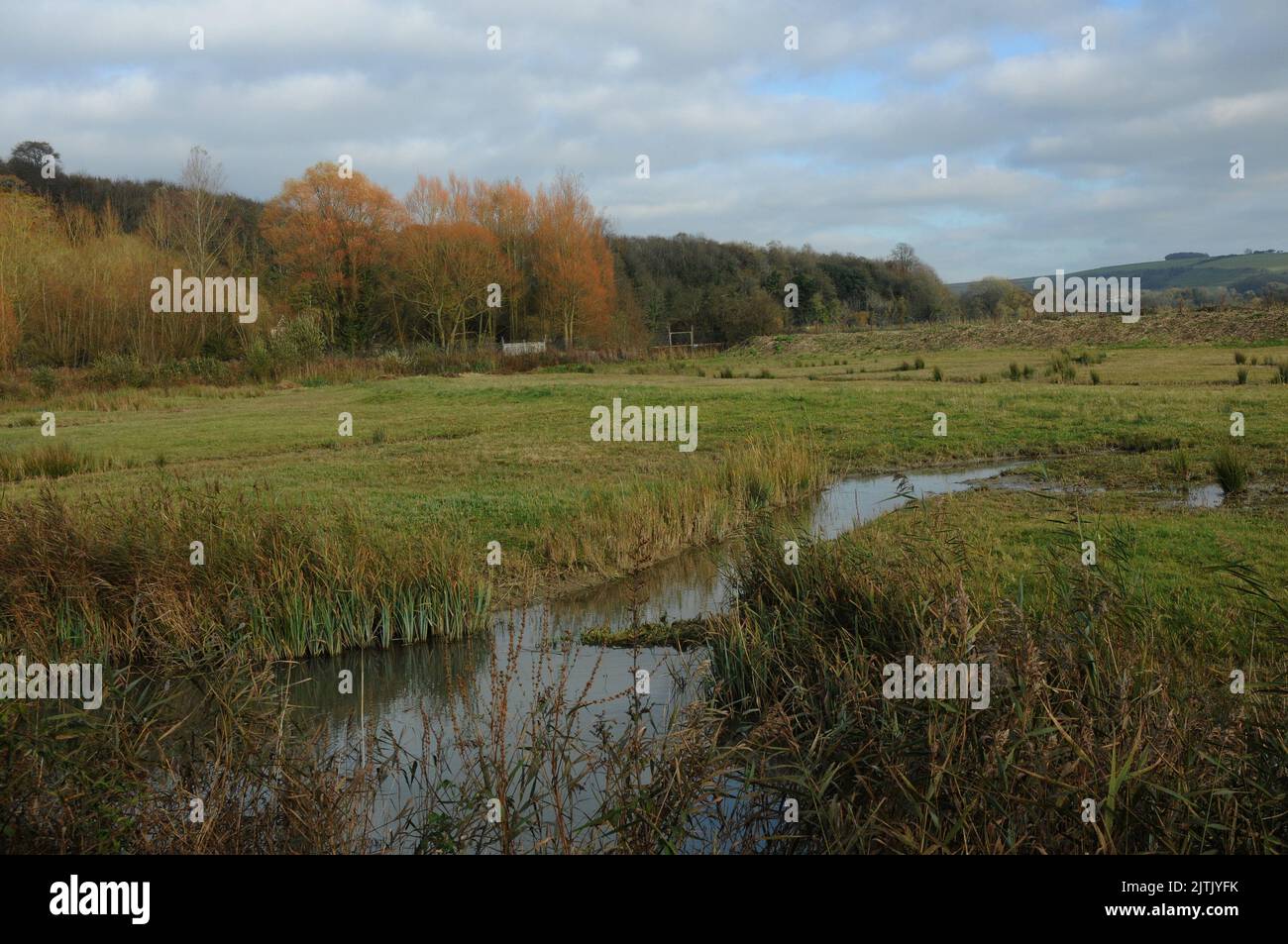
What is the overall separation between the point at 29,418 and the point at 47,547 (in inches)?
739

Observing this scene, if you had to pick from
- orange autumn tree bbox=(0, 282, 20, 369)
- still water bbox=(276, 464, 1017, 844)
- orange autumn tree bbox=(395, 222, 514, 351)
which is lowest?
still water bbox=(276, 464, 1017, 844)

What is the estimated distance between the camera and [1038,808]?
3.82 metres

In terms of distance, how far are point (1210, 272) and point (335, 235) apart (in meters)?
74.0

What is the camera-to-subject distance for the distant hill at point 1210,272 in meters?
75.4

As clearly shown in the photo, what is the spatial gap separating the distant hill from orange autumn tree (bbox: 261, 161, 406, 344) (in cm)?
4500

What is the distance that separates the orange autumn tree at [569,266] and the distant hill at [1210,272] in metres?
36.6

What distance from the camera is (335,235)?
46719 millimetres

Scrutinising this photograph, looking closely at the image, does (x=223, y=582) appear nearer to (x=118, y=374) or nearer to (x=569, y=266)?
(x=118, y=374)

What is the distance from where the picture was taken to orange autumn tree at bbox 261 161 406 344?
46.0 m

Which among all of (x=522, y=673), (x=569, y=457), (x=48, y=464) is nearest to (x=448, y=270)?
(x=48, y=464)

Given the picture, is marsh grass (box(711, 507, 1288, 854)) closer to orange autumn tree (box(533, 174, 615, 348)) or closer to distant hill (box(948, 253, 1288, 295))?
orange autumn tree (box(533, 174, 615, 348))

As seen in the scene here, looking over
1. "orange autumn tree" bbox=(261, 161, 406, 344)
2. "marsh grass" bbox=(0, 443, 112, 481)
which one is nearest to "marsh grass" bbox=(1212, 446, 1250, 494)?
"marsh grass" bbox=(0, 443, 112, 481)

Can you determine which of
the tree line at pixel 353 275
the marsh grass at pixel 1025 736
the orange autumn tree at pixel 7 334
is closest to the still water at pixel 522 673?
the marsh grass at pixel 1025 736

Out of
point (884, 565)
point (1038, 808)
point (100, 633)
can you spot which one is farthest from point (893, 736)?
point (100, 633)
